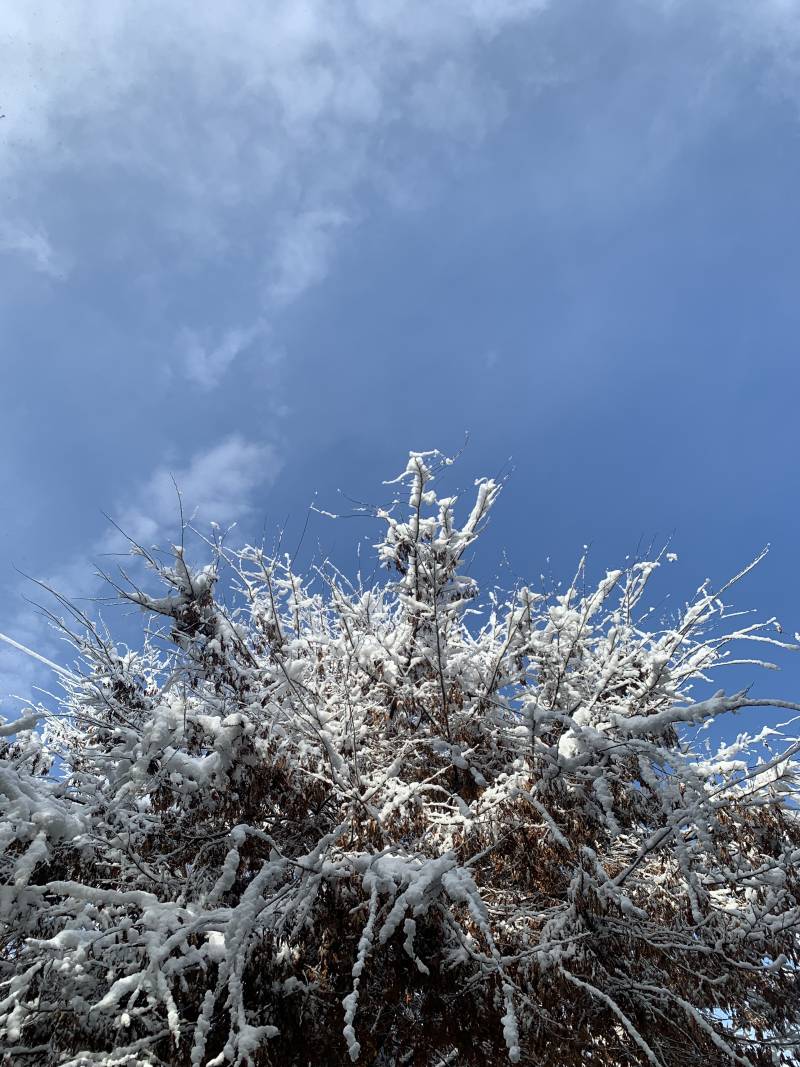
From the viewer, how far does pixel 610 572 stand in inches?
271

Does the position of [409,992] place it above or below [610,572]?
below

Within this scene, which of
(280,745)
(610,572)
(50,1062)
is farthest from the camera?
(610,572)

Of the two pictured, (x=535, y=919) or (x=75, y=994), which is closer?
(x=75, y=994)

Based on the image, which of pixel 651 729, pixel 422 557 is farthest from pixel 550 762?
pixel 422 557

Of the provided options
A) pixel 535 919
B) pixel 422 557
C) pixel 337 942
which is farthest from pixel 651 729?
pixel 422 557

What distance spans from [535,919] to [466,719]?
6.03ft

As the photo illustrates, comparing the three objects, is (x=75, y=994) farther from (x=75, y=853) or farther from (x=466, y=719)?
(x=466, y=719)

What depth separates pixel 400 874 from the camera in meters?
4.12

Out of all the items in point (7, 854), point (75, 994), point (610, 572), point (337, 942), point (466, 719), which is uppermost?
point (610, 572)

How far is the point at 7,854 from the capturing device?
4352mm

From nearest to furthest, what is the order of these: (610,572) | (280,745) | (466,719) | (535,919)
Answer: (535,919) → (280,745) → (466,719) → (610,572)

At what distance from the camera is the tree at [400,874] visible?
13.2 ft

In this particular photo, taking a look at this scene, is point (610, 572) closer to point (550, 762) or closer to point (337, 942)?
point (550, 762)

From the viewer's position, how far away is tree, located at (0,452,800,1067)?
158 inches
